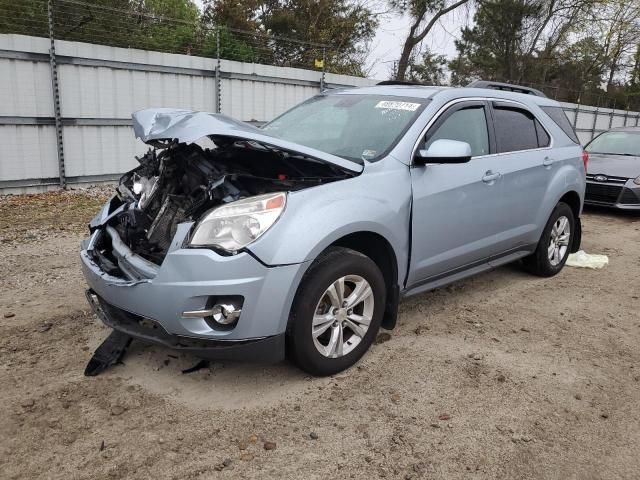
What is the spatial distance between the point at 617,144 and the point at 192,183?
8.83 meters

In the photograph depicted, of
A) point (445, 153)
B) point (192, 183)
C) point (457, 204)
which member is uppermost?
point (445, 153)

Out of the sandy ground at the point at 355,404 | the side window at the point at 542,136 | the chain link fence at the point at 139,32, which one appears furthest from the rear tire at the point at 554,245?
the chain link fence at the point at 139,32

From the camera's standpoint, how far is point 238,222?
2.77 metres

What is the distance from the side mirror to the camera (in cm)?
343

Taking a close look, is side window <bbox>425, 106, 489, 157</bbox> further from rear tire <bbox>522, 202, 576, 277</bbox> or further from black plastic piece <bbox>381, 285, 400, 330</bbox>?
rear tire <bbox>522, 202, 576, 277</bbox>

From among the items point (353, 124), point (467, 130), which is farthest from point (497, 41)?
point (353, 124)

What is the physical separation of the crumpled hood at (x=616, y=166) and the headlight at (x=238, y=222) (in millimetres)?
7574

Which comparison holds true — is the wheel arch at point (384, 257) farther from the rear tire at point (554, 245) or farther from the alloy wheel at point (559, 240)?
the alloy wheel at point (559, 240)

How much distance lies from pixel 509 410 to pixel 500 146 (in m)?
2.21

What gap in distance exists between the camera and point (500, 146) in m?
4.32

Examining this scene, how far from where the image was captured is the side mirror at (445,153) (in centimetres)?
343

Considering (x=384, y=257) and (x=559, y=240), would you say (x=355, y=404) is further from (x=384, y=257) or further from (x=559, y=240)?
(x=559, y=240)

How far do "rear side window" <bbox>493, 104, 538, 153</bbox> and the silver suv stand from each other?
0.07ft

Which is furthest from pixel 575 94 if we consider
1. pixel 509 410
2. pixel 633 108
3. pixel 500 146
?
pixel 509 410
